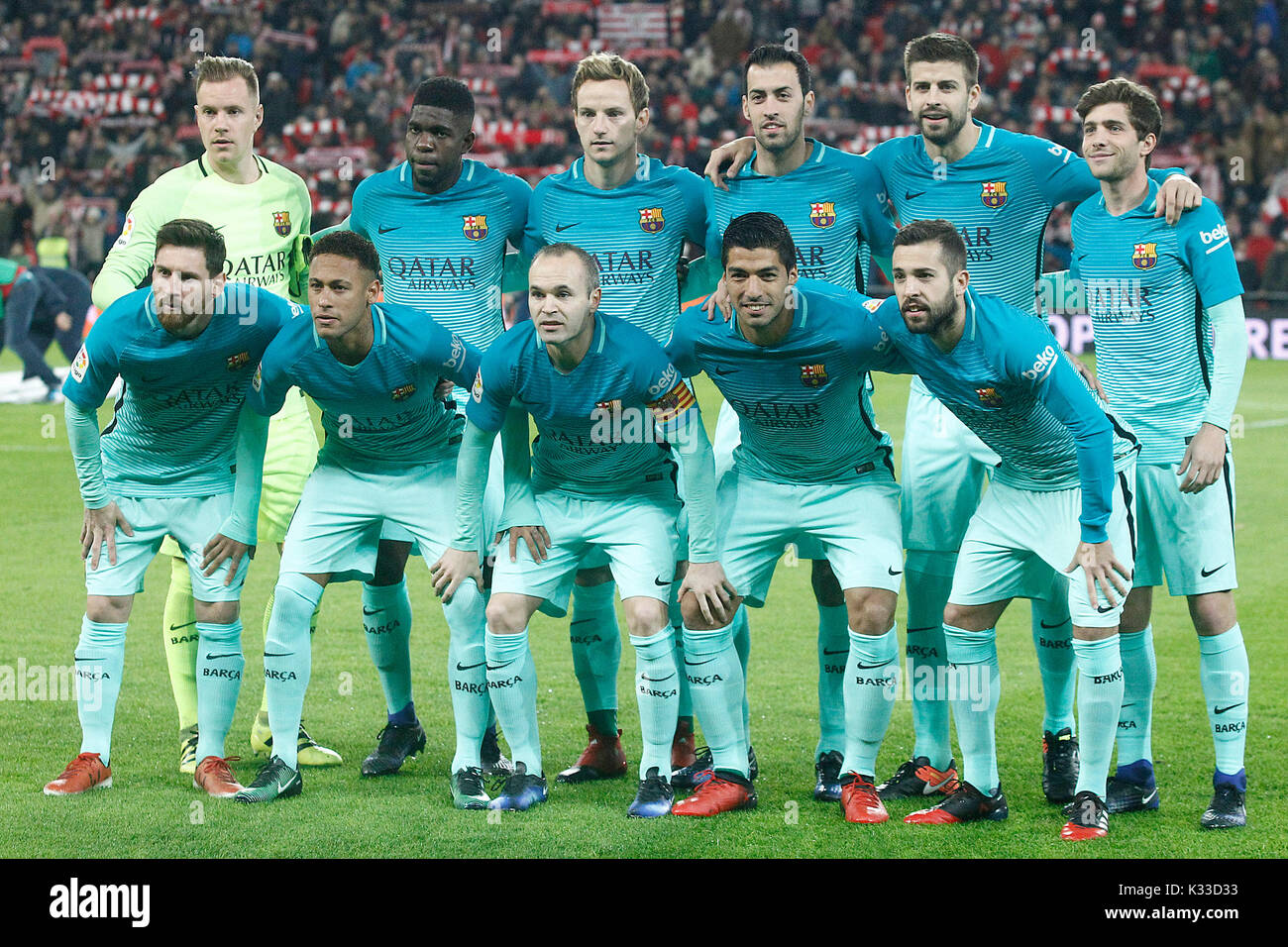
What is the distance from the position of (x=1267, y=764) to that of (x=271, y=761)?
376 cm

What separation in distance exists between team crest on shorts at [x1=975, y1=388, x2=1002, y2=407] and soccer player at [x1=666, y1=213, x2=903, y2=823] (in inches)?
14.8

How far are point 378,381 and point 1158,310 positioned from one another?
2.79 meters

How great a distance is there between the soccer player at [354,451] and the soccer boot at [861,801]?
4.23 feet

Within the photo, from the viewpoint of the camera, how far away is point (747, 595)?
18.4ft

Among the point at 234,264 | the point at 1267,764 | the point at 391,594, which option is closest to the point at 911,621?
the point at 1267,764

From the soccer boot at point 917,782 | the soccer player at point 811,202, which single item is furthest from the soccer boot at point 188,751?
the soccer boot at point 917,782

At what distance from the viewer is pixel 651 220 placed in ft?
19.8

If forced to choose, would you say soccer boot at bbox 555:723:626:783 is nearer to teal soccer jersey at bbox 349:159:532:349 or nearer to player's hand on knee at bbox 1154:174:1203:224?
teal soccer jersey at bbox 349:159:532:349

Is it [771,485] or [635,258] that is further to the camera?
[635,258]

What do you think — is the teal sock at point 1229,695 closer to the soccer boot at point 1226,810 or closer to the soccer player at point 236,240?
the soccer boot at point 1226,810

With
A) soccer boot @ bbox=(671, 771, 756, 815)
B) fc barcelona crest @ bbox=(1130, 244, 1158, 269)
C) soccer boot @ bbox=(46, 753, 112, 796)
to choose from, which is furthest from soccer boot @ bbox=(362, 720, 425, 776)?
fc barcelona crest @ bbox=(1130, 244, 1158, 269)

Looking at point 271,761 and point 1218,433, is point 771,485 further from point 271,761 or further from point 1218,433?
point 271,761

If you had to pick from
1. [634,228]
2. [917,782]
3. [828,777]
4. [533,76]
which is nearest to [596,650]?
[828,777]

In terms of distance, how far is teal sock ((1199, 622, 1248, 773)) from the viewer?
210 inches
